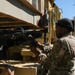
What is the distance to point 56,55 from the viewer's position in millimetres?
4969

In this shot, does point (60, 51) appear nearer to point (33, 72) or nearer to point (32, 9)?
point (33, 72)

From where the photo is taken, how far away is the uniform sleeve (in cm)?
490

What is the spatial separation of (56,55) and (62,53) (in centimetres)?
9

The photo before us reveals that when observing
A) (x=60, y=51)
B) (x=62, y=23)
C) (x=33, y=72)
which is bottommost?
(x=33, y=72)

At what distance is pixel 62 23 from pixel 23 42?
945mm

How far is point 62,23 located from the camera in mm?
5047

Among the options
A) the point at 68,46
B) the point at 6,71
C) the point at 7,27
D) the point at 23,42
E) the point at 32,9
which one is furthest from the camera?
the point at 7,27

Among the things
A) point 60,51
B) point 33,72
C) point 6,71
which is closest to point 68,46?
point 60,51

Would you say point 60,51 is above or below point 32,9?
below

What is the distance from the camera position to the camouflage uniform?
490cm

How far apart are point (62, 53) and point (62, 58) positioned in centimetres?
9

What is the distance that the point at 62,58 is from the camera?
4980 millimetres

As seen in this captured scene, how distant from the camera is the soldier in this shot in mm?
4910

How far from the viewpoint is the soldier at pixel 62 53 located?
4.91 metres
